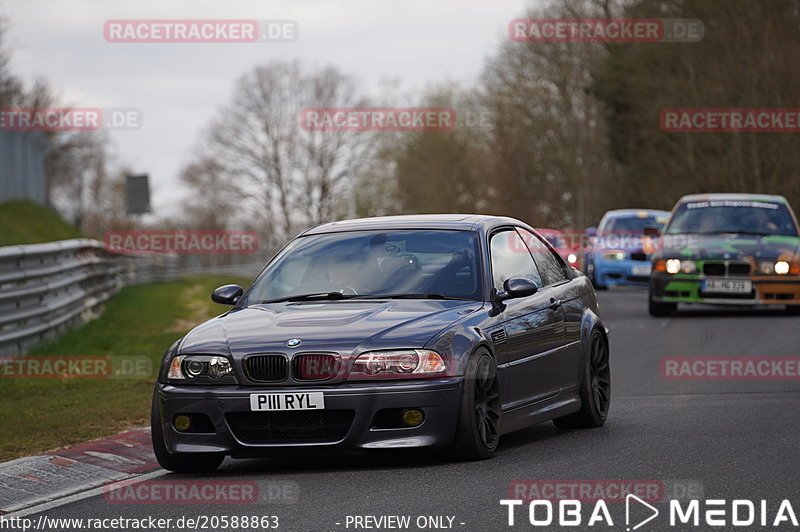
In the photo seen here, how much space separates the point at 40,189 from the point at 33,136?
14.4 ft

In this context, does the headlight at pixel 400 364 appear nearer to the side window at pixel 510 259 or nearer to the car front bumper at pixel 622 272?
the side window at pixel 510 259

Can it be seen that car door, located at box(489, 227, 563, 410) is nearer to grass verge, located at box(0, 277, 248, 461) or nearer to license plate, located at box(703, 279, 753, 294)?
grass verge, located at box(0, 277, 248, 461)

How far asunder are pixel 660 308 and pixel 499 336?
1294 centimetres

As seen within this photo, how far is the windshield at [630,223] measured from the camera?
29752 mm

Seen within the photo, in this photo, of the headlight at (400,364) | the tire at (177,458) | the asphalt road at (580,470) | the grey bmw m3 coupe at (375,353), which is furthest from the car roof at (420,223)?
the tire at (177,458)

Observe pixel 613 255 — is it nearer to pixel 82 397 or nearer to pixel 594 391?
pixel 82 397

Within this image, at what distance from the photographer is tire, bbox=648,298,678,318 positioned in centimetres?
2106

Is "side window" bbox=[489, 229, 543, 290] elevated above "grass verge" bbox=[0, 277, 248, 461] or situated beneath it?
elevated above

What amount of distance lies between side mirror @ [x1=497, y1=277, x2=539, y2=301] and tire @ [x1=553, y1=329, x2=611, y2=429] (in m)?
1.28

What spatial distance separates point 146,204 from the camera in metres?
35.0

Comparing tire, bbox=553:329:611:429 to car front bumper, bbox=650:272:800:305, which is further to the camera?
car front bumper, bbox=650:272:800:305

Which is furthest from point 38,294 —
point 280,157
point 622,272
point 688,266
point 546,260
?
point 280,157

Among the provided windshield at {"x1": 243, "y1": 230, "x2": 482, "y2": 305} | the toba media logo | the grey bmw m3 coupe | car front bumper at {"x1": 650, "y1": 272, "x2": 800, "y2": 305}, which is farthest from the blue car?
the toba media logo

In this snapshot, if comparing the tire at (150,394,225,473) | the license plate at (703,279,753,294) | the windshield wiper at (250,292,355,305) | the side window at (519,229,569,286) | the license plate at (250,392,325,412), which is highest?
the side window at (519,229,569,286)
